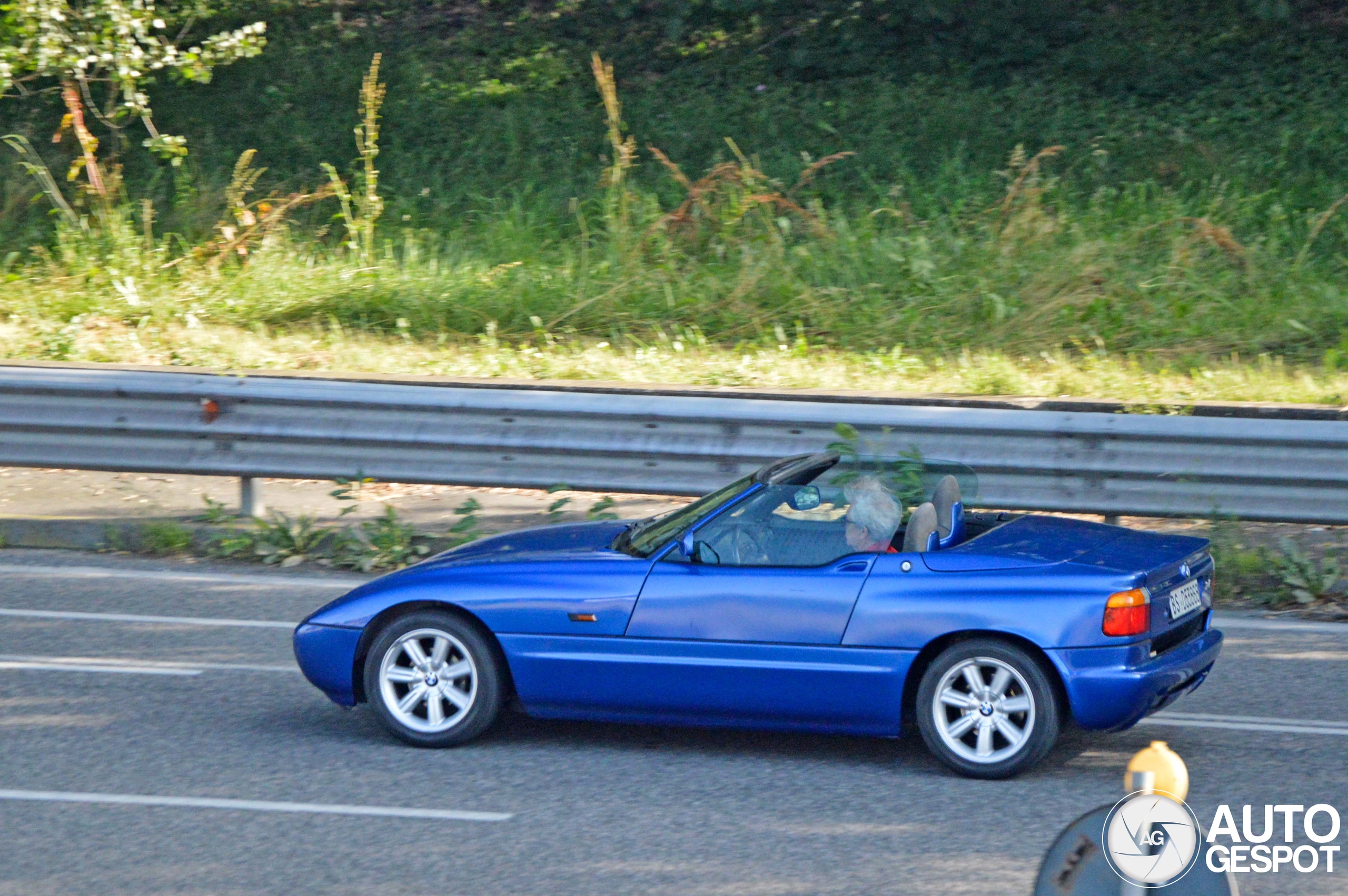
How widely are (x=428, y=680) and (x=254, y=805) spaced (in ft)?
3.01

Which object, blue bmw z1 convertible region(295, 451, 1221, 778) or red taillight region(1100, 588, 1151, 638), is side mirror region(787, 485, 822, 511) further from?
red taillight region(1100, 588, 1151, 638)

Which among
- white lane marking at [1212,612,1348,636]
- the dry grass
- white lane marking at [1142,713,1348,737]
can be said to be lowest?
white lane marking at [1142,713,1348,737]

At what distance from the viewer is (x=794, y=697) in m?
Answer: 5.75

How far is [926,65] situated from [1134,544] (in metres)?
12.1

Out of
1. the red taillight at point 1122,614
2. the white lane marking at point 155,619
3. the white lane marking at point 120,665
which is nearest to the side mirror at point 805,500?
the red taillight at point 1122,614

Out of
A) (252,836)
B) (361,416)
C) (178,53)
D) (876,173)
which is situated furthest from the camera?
(876,173)

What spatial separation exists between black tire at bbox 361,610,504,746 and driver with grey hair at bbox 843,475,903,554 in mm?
1489

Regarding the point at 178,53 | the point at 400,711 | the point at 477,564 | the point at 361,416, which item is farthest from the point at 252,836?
the point at 178,53

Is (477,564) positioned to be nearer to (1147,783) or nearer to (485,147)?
(1147,783)

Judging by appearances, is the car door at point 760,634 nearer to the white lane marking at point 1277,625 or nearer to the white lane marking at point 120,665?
the white lane marking at point 120,665

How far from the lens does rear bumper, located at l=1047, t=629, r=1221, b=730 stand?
5418 millimetres

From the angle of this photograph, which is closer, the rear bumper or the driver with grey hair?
the rear bumper

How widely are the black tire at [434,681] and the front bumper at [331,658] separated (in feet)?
Answer: 0.27

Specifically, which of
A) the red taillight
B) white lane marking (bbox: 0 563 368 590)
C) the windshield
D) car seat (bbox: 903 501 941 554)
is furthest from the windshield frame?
white lane marking (bbox: 0 563 368 590)
